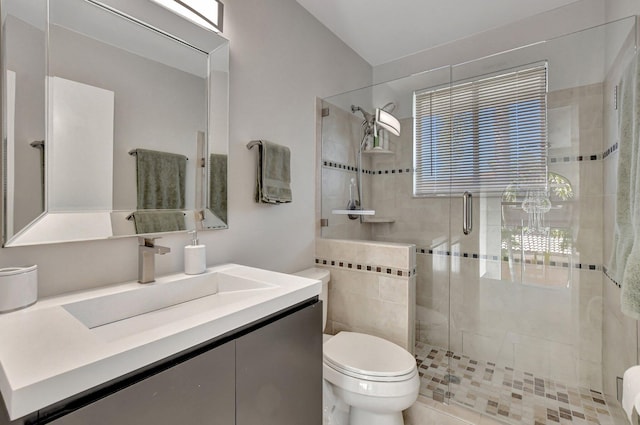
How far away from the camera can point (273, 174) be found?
165 cm

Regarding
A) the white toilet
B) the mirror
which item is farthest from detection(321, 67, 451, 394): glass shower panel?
the mirror

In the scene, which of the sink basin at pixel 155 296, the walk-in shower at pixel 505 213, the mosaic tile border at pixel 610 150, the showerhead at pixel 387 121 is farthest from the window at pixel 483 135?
the sink basin at pixel 155 296

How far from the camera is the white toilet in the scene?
1323mm

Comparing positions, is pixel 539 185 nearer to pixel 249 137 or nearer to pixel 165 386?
pixel 249 137

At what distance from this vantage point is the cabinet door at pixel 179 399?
0.60 meters

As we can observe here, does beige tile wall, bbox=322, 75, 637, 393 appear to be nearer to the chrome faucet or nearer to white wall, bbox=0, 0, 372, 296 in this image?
white wall, bbox=0, 0, 372, 296

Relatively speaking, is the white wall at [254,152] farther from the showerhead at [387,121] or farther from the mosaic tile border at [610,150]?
the mosaic tile border at [610,150]

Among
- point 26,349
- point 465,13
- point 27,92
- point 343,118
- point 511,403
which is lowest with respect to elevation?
point 511,403

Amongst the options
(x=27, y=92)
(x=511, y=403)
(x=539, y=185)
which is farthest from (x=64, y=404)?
(x=539, y=185)

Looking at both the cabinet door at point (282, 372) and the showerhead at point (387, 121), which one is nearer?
the cabinet door at point (282, 372)

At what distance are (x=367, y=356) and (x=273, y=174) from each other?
1.09 meters

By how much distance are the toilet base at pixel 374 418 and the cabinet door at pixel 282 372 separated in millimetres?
418

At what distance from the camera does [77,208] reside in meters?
1.02

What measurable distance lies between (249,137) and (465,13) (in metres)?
1.68
